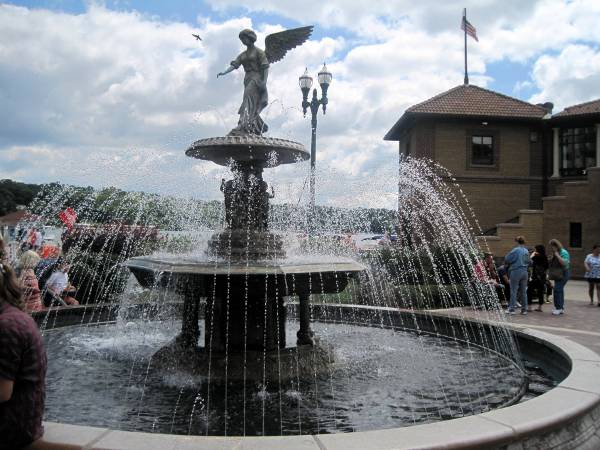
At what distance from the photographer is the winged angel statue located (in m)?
8.52

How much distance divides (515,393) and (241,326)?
3295mm

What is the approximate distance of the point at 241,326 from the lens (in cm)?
681

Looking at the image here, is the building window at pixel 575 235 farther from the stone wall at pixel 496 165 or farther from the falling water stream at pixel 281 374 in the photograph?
the falling water stream at pixel 281 374

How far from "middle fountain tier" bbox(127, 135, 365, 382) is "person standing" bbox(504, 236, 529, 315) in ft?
23.4

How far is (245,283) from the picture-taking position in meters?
6.21

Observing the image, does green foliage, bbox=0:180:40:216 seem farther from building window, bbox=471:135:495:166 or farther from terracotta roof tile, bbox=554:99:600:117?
terracotta roof tile, bbox=554:99:600:117

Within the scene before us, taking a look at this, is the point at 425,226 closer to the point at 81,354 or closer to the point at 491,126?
the point at 491,126

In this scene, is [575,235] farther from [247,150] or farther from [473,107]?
[247,150]

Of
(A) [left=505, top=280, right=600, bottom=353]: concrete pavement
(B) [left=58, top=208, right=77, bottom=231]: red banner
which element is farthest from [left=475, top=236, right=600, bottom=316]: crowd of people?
(B) [left=58, top=208, right=77, bottom=231]: red banner

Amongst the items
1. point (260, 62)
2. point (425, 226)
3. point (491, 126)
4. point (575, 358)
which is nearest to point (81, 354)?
point (260, 62)

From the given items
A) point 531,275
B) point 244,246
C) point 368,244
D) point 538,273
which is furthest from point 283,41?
point 368,244

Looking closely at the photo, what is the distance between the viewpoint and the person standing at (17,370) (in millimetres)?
2977

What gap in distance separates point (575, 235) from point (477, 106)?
8933 mm

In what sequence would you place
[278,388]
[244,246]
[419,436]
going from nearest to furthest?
[419,436] < [278,388] < [244,246]
